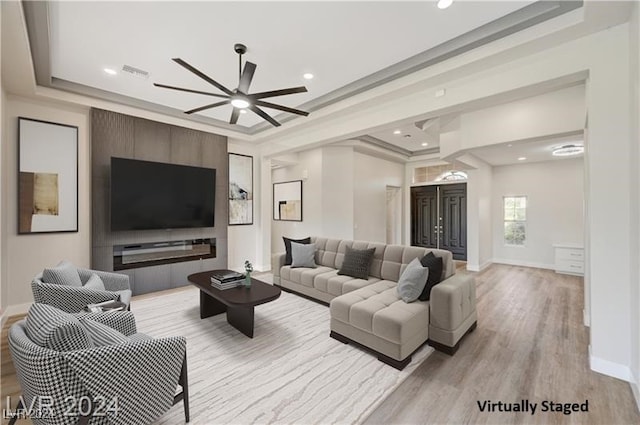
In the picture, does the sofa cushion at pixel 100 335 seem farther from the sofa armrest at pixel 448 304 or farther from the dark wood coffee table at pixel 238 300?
the sofa armrest at pixel 448 304

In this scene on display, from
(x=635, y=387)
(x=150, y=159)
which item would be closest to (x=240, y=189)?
(x=150, y=159)

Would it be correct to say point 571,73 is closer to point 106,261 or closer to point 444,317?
point 444,317

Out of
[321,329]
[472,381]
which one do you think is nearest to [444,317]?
[472,381]

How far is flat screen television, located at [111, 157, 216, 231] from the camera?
4.20 m

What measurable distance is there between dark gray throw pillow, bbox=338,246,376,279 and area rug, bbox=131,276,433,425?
28.7 inches

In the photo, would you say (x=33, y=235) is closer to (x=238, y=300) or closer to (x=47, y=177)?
(x=47, y=177)

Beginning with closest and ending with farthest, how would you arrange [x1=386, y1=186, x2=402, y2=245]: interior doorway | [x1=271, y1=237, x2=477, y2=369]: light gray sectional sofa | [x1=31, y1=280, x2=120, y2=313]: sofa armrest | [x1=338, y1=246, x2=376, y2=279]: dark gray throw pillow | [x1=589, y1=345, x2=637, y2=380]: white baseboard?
[x1=589, y1=345, x2=637, y2=380]: white baseboard → [x1=31, y1=280, x2=120, y2=313]: sofa armrest → [x1=271, y1=237, x2=477, y2=369]: light gray sectional sofa → [x1=338, y1=246, x2=376, y2=279]: dark gray throw pillow → [x1=386, y1=186, x2=402, y2=245]: interior doorway

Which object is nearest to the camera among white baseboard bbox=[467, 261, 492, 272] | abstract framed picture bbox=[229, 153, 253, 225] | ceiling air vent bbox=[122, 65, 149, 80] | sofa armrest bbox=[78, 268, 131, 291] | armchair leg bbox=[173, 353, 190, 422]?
armchair leg bbox=[173, 353, 190, 422]

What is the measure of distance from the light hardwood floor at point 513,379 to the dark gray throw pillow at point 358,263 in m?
1.38

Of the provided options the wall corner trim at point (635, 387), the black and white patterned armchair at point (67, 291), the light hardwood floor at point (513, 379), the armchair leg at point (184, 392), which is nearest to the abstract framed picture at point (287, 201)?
the black and white patterned armchair at point (67, 291)

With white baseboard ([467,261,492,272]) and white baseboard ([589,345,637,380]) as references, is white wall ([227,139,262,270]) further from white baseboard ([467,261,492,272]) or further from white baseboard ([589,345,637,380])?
white baseboard ([589,345,637,380])

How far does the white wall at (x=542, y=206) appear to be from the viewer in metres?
6.28

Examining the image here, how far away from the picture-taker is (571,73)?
2.43 metres

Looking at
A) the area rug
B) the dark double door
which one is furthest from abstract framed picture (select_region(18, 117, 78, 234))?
the dark double door
